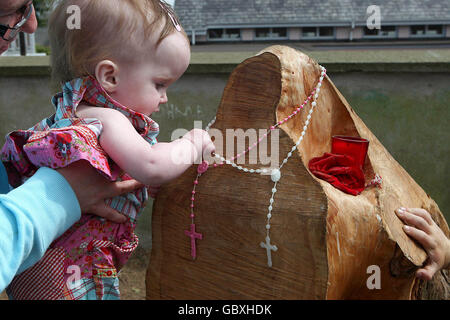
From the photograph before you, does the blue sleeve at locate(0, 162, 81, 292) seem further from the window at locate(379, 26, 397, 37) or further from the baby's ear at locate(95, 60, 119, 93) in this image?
the window at locate(379, 26, 397, 37)

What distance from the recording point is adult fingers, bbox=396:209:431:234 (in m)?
1.68

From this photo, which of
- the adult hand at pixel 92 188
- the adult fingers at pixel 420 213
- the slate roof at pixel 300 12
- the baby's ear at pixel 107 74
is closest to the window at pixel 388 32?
the slate roof at pixel 300 12

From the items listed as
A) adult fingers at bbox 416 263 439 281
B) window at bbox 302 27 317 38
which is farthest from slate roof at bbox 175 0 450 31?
adult fingers at bbox 416 263 439 281

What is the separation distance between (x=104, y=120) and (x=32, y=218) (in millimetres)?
381

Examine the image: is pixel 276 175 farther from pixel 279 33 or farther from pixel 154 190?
pixel 279 33

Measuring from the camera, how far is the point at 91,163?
1.21 m

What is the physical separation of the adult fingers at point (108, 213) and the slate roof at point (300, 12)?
14.7 meters

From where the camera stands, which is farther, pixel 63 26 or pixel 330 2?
pixel 330 2

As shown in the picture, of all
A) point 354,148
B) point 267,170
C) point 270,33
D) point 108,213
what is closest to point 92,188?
point 108,213

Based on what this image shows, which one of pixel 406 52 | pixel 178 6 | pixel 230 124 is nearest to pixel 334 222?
pixel 230 124

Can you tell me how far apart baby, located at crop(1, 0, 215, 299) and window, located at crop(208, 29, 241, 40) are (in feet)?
59.7

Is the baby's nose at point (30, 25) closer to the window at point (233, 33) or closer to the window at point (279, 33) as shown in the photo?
the window at point (233, 33)

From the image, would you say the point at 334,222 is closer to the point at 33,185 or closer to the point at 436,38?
the point at 33,185

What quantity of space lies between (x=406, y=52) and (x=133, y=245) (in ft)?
9.91
